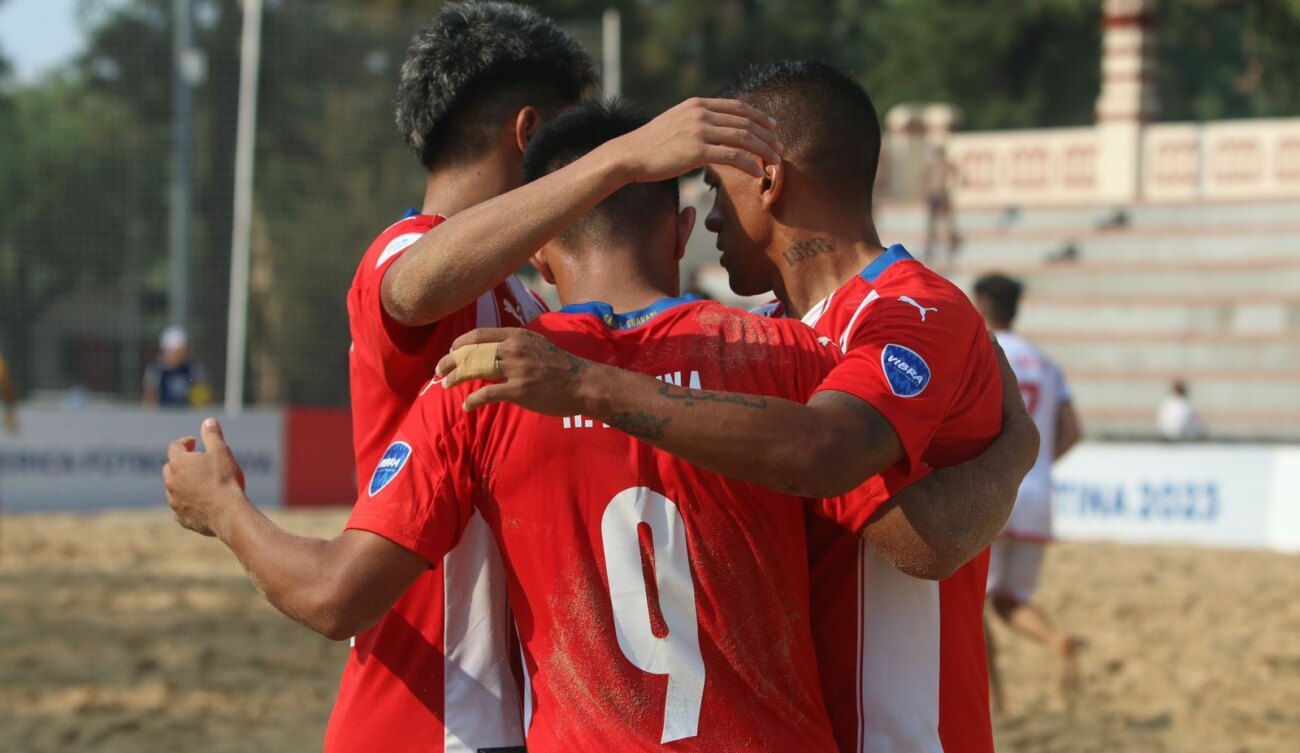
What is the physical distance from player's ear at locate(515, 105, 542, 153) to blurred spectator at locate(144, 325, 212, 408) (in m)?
15.0

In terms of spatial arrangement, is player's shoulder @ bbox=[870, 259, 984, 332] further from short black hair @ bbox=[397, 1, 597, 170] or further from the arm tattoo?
short black hair @ bbox=[397, 1, 597, 170]

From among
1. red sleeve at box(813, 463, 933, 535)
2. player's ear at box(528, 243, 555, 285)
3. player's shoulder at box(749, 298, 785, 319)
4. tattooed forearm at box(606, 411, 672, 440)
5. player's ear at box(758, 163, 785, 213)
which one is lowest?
red sleeve at box(813, 463, 933, 535)

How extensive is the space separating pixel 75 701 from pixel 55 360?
12815 millimetres

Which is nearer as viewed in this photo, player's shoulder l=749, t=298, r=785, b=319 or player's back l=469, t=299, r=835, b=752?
player's back l=469, t=299, r=835, b=752

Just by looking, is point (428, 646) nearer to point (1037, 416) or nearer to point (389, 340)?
point (389, 340)

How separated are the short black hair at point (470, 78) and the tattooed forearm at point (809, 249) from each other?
591 millimetres

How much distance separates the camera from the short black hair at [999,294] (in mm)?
7160

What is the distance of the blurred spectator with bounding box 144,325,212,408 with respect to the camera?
56.2ft

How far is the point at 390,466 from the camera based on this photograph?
7.07ft

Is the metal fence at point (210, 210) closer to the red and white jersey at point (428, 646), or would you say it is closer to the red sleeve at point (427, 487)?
the red and white jersey at point (428, 646)

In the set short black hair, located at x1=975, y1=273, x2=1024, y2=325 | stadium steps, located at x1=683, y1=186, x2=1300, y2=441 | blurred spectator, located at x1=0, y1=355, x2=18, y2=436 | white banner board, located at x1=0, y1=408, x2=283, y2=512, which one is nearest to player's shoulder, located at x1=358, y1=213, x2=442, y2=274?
short black hair, located at x1=975, y1=273, x2=1024, y2=325

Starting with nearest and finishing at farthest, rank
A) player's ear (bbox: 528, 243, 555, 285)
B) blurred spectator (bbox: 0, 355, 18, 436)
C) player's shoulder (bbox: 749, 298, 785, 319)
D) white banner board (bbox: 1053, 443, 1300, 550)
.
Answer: player's ear (bbox: 528, 243, 555, 285), player's shoulder (bbox: 749, 298, 785, 319), blurred spectator (bbox: 0, 355, 18, 436), white banner board (bbox: 1053, 443, 1300, 550)

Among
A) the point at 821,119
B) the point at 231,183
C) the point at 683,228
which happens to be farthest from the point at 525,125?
the point at 231,183

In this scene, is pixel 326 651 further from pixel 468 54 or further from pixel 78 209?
pixel 78 209
